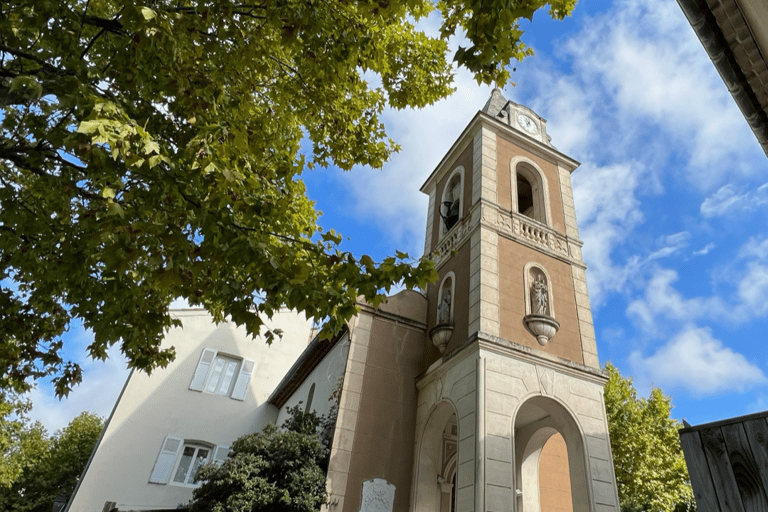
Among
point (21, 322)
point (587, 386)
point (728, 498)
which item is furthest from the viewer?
point (587, 386)

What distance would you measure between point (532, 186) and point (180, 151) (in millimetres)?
12425

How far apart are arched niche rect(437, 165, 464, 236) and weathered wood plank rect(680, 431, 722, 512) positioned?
11.3 metres

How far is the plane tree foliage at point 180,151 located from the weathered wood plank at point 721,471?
8.22ft

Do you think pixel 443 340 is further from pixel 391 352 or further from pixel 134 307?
pixel 134 307

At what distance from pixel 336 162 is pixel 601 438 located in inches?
317

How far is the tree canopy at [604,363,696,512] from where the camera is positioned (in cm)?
1809

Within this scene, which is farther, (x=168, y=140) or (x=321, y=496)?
(x=321, y=496)

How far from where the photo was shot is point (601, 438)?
10109 mm

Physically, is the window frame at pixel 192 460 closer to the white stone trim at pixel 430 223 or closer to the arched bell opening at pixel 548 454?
the white stone trim at pixel 430 223

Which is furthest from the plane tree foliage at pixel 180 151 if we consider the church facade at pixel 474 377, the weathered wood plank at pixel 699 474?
the church facade at pixel 474 377

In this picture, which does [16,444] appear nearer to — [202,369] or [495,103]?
[202,369]

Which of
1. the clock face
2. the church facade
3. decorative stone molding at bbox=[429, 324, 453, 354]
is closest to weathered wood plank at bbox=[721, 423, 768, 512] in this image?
the church facade

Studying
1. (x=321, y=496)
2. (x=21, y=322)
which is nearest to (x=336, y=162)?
(x=21, y=322)

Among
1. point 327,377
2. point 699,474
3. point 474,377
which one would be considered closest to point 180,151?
point 699,474
